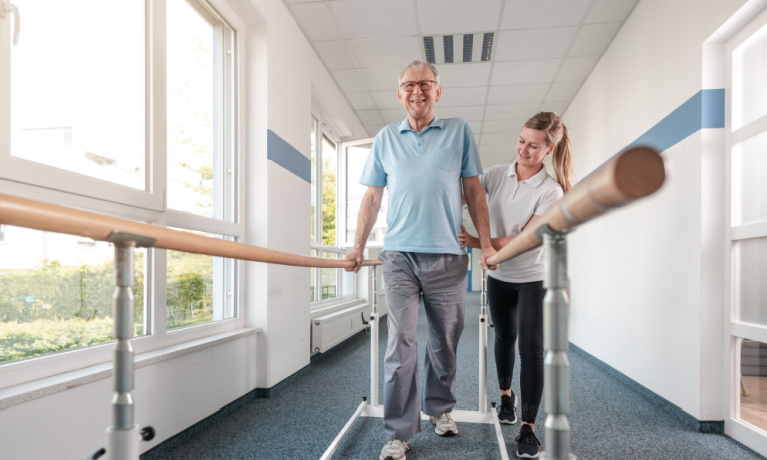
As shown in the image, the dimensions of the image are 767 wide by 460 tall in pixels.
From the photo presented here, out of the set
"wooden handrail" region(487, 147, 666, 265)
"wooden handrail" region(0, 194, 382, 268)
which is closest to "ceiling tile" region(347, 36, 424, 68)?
"wooden handrail" region(0, 194, 382, 268)

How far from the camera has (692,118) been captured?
2.50 metres

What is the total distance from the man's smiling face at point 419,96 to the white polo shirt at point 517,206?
462 mm

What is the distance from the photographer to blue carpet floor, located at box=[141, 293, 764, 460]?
2.04 meters

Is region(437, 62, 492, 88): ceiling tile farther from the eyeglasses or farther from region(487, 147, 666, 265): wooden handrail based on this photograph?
region(487, 147, 666, 265): wooden handrail

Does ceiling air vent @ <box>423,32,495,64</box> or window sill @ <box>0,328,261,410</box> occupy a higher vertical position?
ceiling air vent @ <box>423,32,495,64</box>

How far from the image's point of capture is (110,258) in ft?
6.42

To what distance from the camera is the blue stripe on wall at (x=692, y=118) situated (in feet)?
7.80

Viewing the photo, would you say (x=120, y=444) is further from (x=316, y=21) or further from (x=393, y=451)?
(x=316, y=21)

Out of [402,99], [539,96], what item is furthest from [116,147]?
[539,96]

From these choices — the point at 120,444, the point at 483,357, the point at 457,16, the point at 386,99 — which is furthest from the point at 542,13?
the point at 120,444

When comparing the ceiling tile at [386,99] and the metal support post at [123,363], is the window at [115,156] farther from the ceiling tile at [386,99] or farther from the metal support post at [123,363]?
the ceiling tile at [386,99]

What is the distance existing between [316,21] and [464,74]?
1.64m

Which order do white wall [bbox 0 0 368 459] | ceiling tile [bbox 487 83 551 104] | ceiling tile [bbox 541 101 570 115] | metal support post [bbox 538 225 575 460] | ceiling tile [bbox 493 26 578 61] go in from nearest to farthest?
metal support post [bbox 538 225 575 460]
white wall [bbox 0 0 368 459]
ceiling tile [bbox 493 26 578 61]
ceiling tile [bbox 487 83 551 104]
ceiling tile [bbox 541 101 570 115]

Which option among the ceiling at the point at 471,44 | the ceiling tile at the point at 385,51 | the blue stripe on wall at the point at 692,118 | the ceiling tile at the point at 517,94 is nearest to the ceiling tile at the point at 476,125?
the ceiling at the point at 471,44
